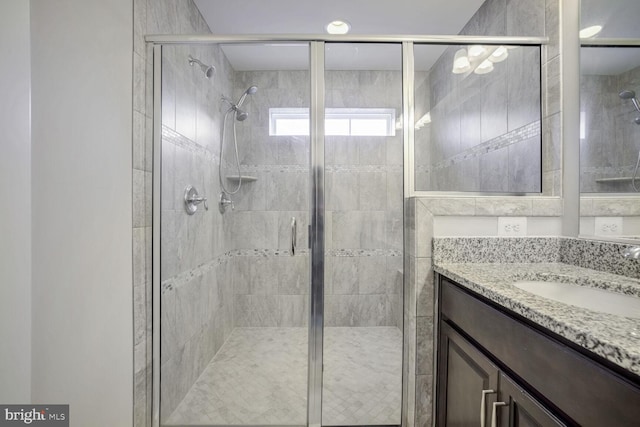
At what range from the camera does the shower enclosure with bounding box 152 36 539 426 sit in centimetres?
154

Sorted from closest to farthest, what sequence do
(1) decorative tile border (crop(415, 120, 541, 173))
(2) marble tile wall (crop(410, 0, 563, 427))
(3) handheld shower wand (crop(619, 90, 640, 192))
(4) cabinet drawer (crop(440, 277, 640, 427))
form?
(4) cabinet drawer (crop(440, 277, 640, 427))
(3) handheld shower wand (crop(619, 90, 640, 192))
(2) marble tile wall (crop(410, 0, 563, 427))
(1) decorative tile border (crop(415, 120, 541, 173))

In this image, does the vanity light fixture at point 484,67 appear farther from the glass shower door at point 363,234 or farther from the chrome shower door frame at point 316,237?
the chrome shower door frame at point 316,237

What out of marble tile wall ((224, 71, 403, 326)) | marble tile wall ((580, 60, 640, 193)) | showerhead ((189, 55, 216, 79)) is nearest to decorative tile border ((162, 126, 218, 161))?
marble tile wall ((224, 71, 403, 326))

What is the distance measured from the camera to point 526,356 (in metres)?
0.77

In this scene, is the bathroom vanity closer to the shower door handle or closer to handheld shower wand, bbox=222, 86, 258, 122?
the shower door handle

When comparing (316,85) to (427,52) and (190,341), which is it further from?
(190,341)

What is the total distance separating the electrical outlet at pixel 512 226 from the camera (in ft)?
4.57

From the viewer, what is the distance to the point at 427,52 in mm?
1533

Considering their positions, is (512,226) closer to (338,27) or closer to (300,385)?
(300,385)

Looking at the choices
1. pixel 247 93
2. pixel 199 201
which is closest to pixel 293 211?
pixel 199 201

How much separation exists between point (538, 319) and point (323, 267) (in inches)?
40.2

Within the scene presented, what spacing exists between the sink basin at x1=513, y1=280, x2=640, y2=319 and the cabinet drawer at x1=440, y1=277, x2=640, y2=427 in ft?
0.87

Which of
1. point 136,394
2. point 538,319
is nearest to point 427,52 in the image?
point 538,319

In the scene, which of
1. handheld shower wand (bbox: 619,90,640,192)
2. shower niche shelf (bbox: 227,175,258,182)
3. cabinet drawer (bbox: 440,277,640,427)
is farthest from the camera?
shower niche shelf (bbox: 227,175,258,182)
